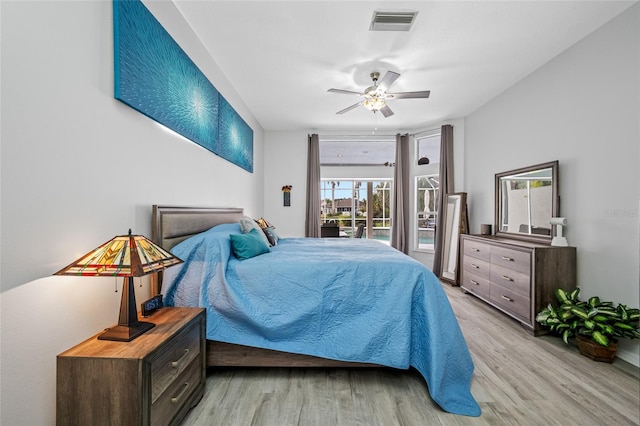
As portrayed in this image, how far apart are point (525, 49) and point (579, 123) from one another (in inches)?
35.5

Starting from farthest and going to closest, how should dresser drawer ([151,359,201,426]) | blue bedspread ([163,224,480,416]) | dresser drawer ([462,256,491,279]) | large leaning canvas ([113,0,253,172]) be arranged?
dresser drawer ([462,256,491,279]), blue bedspread ([163,224,480,416]), large leaning canvas ([113,0,253,172]), dresser drawer ([151,359,201,426])

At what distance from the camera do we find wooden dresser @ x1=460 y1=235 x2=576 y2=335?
2.57m

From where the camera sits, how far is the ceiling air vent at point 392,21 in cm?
216

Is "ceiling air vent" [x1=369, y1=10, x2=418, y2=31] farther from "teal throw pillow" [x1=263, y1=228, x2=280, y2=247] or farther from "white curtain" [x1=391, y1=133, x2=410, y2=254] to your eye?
→ "white curtain" [x1=391, y1=133, x2=410, y2=254]

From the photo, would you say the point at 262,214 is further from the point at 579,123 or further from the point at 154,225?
the point at 579,123

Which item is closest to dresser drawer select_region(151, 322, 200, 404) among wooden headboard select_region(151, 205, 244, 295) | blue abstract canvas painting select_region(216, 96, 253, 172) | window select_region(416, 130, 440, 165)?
wooden headboard select_region(151, 205, 244, 295)

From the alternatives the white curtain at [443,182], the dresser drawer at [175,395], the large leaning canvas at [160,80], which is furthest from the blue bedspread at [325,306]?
the white curtain at [443,182]

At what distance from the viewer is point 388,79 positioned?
108 inches

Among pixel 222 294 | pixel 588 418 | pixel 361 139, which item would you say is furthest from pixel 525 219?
pixel 222 294

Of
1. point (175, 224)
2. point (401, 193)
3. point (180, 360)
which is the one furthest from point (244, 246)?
point (401, 193)

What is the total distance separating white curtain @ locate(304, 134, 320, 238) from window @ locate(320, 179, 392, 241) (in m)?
0.93

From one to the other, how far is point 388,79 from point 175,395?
3040 mm

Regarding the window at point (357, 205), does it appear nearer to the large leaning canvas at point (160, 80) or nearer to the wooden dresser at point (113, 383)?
the large leaning canvas at point (160, 80)

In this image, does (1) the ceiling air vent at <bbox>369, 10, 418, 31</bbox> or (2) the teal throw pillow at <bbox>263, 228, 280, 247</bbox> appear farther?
(2) the teal throw pillow at <bbox>263, 228, 280, 247</bbox>
